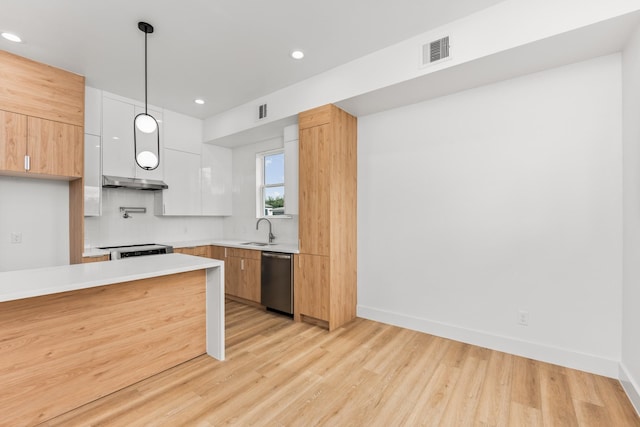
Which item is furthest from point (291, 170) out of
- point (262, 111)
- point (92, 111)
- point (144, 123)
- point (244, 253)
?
point (92, 111)

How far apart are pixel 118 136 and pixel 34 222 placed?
1.44m

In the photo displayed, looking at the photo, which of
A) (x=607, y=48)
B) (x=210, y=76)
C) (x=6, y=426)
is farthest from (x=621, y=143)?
(x=6, y=426)

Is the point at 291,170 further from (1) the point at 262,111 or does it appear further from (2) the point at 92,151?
(2) the point at 92,151

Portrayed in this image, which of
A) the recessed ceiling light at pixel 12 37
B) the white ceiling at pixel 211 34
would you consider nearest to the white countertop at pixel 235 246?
the white ceiling at pixel 211 34

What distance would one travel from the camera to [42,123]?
3082 mm

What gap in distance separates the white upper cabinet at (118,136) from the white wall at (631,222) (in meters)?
5.33

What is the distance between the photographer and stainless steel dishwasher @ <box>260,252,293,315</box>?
3.75m

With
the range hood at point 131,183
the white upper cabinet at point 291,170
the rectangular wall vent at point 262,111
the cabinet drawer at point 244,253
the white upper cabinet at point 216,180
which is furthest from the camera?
the white upper cabinet at point 216,180

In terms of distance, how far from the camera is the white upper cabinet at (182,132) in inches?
180

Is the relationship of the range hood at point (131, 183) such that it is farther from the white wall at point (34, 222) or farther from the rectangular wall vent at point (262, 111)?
the rectangular wall vent at point (262, 111)

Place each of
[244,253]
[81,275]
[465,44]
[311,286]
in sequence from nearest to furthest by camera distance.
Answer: [81,275] → [465,44] → [311,286] → [244,253]

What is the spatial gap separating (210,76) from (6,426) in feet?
11.4

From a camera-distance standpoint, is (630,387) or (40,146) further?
(40,146)

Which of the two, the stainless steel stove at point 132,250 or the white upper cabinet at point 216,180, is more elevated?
the white upper cabinet at point 216,180
